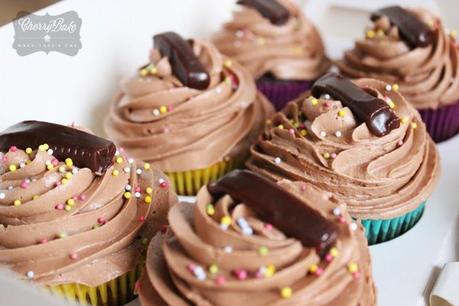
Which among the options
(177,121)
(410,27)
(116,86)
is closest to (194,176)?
(177,121)

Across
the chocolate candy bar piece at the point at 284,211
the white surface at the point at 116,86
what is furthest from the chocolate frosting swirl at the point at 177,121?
the chocolate candy bar piece at the point at 284,211

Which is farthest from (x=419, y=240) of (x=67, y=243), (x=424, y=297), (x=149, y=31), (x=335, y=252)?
(x=149, y=31)

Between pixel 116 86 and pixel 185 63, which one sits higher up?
pixel 185 63

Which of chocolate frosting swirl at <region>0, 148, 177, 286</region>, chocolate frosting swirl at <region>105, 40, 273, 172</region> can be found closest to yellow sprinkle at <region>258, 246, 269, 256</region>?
chocolate frosting swirl at <region>0, 148, 177, 286</region>

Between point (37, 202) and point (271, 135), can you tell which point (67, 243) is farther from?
point (271, 135)

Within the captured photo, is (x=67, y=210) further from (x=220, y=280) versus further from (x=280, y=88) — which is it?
(x=280, y=88)

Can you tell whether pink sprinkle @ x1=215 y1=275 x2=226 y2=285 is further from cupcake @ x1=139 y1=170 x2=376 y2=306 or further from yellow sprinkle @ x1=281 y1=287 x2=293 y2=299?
yellow sprinkle @ x1=281 y1=287 x2=293 y2=299

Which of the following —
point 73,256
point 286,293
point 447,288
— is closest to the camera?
point 286,293
